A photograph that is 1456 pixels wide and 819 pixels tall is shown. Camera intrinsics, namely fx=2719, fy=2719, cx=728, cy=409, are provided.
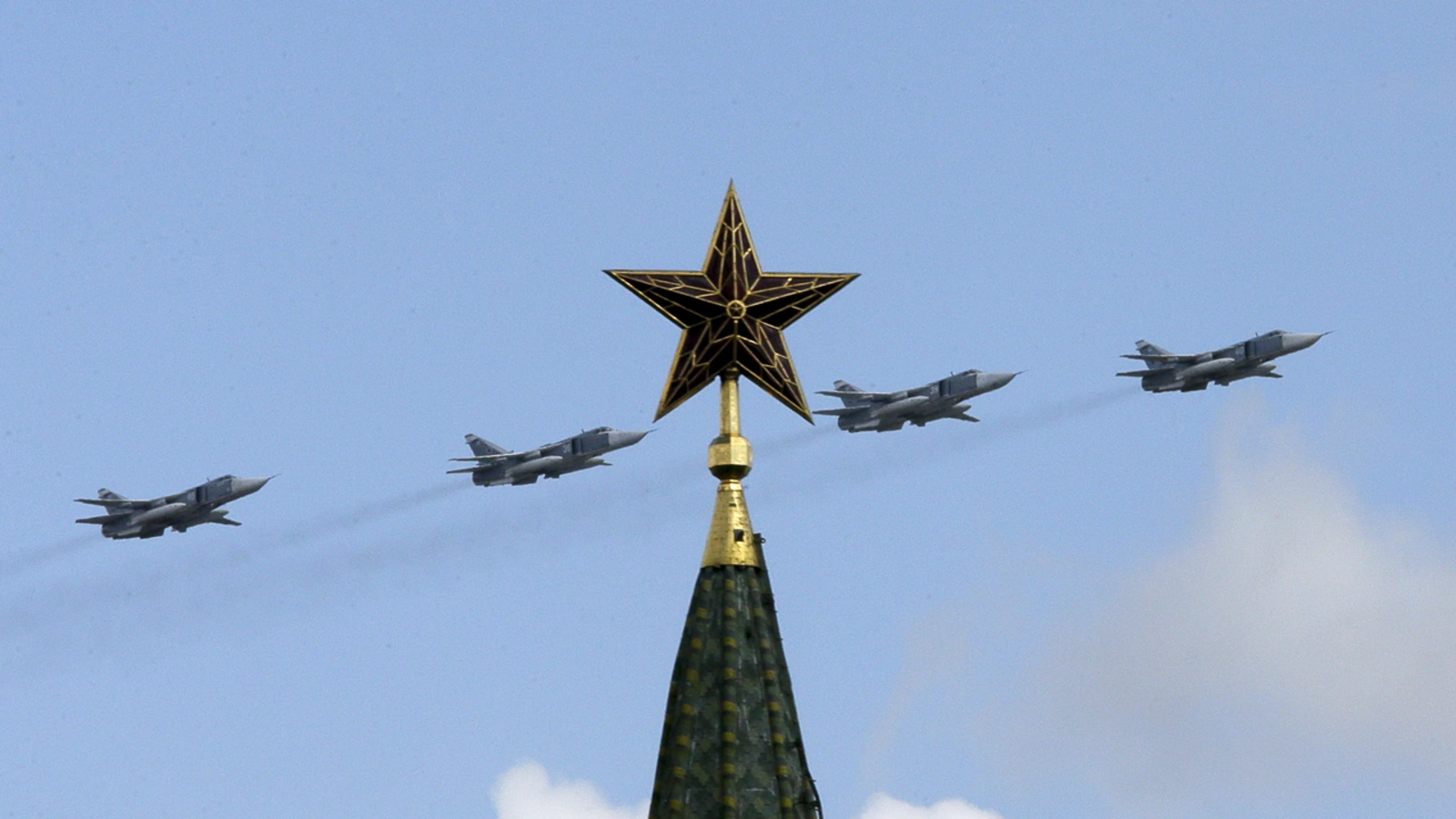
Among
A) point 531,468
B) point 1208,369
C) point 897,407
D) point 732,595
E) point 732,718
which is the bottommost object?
point 732,718

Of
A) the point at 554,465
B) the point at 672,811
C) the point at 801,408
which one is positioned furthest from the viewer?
the point at 554,465

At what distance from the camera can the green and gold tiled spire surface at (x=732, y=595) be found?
233 feet

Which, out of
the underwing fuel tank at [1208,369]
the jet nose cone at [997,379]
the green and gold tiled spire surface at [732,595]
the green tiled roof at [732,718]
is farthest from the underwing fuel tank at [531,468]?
the green tiled roof at [732,718]

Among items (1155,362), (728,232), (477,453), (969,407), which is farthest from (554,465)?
(728,232)

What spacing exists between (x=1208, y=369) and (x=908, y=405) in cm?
1383

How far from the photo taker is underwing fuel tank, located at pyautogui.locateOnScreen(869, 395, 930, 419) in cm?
11769

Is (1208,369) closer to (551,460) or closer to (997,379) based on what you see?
(997,379)

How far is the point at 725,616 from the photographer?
72.9 meters

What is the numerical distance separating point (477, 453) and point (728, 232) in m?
49.5

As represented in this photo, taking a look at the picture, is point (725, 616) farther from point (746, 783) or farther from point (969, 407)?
point (969, 407)

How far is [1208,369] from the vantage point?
121 m

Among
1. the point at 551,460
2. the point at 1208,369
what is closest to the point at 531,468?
the point at 551,460

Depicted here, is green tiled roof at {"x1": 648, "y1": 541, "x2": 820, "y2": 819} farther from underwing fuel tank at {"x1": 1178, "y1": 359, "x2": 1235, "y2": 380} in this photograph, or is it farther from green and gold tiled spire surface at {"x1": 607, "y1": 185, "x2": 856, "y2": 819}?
underwing fuel tank at {"x1": 1178, "y1": 359, "x2": 1235, "y2": 380}

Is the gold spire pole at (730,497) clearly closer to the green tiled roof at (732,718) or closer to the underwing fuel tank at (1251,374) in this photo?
the green tiled roof at (732,718)
